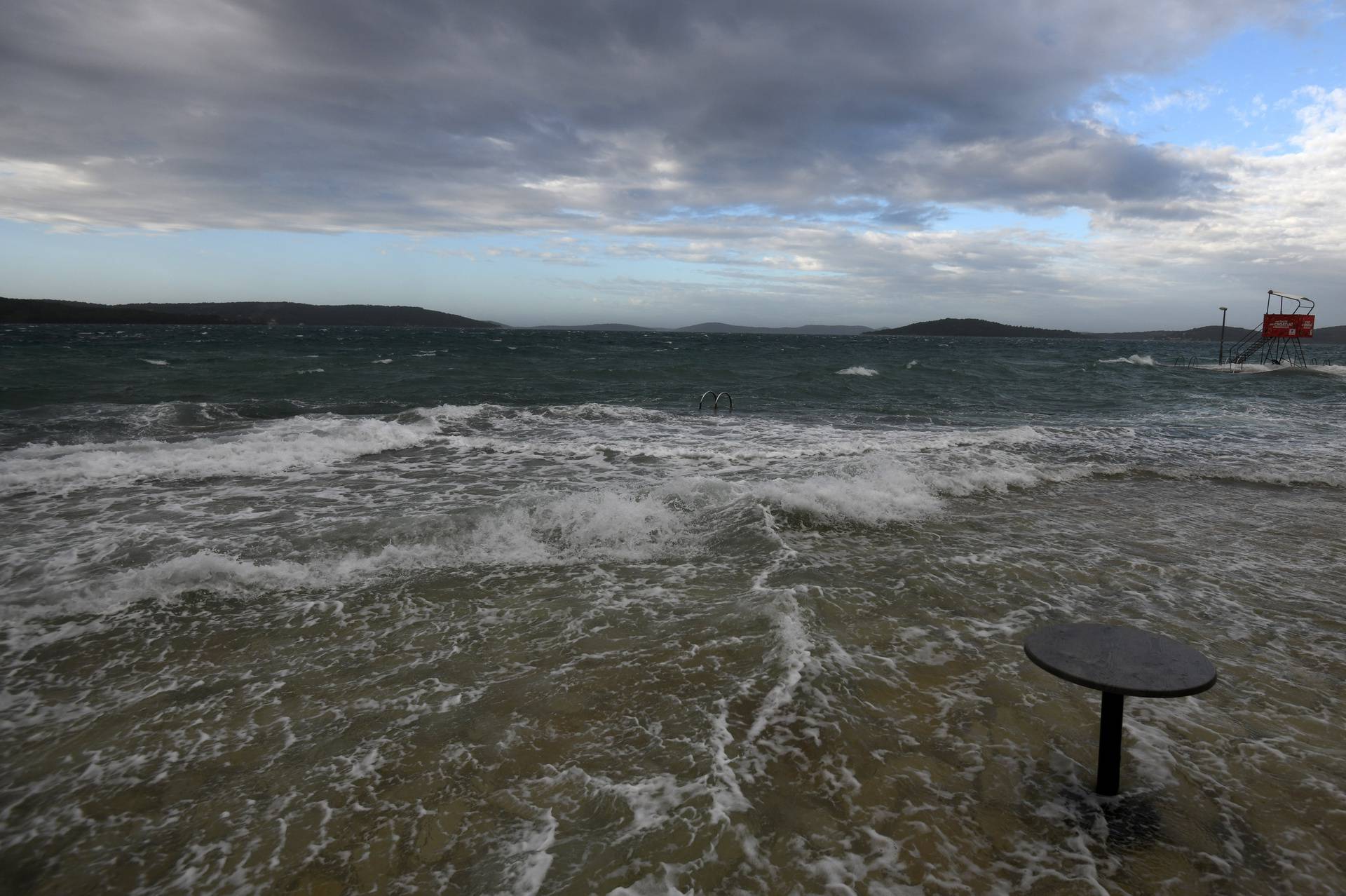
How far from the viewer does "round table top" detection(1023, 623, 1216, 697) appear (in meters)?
2.98

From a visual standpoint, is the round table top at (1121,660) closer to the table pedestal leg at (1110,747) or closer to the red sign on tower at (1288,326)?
the table pedestal leg at (1110,747)

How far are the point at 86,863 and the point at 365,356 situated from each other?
4764 centimetres

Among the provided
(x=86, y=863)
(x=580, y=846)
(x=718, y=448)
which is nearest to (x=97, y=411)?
(x=718, y=448)

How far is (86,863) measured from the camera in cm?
309

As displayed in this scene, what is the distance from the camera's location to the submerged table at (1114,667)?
9.83 ft

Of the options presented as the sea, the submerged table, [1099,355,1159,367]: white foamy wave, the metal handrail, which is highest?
[1099,355,1159,367]: white foamy wave

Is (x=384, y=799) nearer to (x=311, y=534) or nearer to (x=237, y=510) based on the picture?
(x=311, y=534)

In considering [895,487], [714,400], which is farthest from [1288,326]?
[895,487]

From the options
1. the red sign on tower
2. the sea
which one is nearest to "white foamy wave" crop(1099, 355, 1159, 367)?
the red sign on tower

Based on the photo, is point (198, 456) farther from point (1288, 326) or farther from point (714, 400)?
point (1288, 326)

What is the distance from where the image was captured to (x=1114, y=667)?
3150 mm

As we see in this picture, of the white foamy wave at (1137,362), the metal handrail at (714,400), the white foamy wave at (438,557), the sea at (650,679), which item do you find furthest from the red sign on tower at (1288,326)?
the white foamy wave at (438,557)

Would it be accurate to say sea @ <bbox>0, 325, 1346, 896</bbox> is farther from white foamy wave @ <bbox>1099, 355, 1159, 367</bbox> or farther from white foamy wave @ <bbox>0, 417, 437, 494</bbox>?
white foamy wave @ <bbox>1099, 355, 1159, 367</bbox>

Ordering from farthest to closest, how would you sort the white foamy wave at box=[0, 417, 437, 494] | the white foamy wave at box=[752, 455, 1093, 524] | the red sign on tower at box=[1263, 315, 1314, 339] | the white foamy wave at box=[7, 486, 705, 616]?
the red sign on tower at box=[1263, 315, 1314, 339], the white foamy wave at box=[0, 417, 437, 494], the white foamy wave at box=[752, 455, 1093, 524], the white foamy wave at box=[7, 486, 705, 616]
